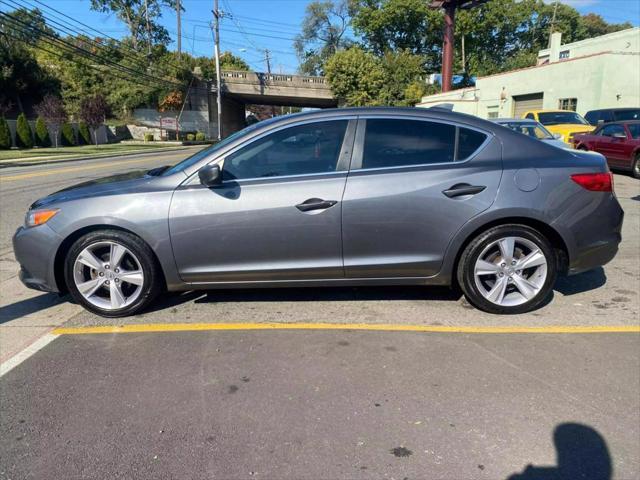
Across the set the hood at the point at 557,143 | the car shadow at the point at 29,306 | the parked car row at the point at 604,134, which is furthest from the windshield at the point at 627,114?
the car shadow at the point at 29,306

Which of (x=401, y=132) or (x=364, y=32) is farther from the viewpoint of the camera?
(x=364, y=32)

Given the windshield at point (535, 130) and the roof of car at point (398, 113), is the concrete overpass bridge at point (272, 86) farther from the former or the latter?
the roof of car at point (398, 113)

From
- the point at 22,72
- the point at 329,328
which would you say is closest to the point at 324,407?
the point at 329,328

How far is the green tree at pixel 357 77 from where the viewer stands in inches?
2069

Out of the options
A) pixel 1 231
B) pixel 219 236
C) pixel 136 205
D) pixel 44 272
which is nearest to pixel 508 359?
pixel 219 236

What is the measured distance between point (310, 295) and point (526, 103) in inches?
1151

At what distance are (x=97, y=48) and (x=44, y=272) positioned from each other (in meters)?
54.4

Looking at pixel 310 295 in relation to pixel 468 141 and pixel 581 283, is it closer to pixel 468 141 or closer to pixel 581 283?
pixel 468 141

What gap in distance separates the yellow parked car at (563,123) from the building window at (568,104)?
9.74 m

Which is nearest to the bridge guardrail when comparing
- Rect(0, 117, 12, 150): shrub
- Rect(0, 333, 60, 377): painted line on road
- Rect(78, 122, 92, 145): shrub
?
Rect(78, 122, 92, 145): shrub

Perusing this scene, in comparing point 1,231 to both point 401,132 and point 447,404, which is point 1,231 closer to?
point 401,132

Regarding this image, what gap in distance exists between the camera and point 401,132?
3.93 meters

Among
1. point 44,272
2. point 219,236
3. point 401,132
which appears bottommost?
point 44,272

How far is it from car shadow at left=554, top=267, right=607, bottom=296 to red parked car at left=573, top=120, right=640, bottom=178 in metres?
9.62
